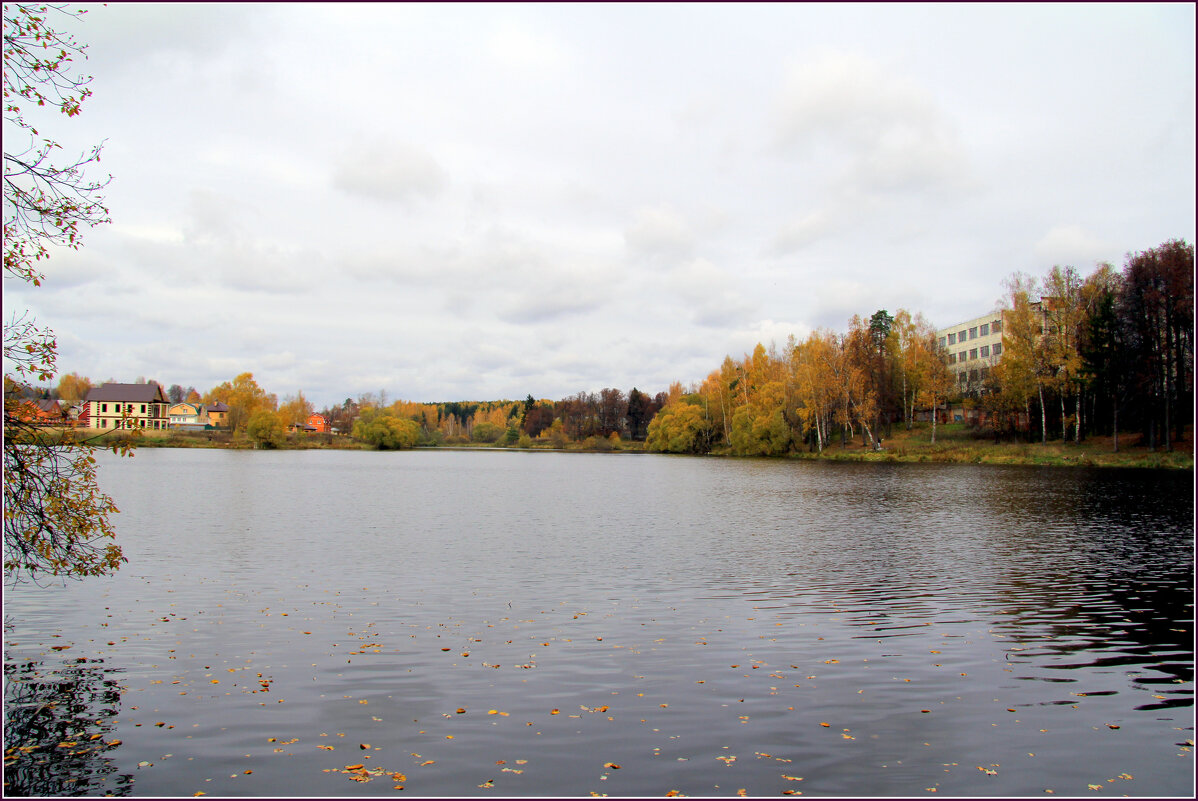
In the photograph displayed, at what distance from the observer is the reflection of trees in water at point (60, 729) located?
831 centimetres

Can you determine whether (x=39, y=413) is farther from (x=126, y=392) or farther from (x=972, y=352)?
(x=126, y=392)

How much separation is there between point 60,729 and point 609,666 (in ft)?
26.6

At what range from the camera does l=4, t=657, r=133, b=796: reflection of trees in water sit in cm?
831

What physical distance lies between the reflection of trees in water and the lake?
1.9 inches

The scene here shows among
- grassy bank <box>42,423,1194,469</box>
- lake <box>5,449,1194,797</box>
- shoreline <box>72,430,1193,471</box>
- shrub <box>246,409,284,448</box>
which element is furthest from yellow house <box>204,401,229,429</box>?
lake <box>5,449,1194,797</box>

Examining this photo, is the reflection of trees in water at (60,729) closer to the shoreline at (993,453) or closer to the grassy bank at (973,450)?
the shoreline at (993,453)

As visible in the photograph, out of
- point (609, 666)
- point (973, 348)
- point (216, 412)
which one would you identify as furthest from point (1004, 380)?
point (216, 412)

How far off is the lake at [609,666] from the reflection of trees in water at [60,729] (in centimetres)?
5

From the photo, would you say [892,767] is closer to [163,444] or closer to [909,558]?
[909,558]

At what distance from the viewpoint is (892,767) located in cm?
884

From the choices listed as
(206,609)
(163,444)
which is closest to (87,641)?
(206,609)

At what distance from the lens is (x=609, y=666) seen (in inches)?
499

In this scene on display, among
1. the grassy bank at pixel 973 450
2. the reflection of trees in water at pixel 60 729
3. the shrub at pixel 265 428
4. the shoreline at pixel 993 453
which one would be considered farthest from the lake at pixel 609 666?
the shrub at pixel 265 428

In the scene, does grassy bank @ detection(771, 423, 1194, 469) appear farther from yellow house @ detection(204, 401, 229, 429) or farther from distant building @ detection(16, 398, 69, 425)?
yellow house @ detection(204, 401, 229, 429)
